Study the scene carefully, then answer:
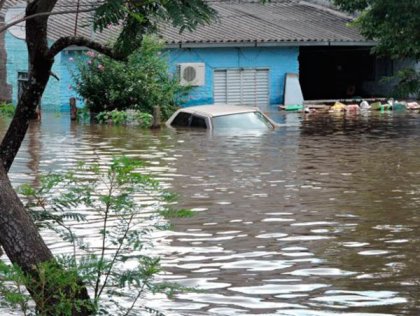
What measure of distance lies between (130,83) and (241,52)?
27.7 ft

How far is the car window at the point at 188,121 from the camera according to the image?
26.4m

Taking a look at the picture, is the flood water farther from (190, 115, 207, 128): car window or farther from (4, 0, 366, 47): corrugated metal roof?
(4, 0, 366, 47): corrugated metal roof

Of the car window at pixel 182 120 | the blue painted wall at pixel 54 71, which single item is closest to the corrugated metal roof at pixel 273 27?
the blue painted wall at pixel 54 71

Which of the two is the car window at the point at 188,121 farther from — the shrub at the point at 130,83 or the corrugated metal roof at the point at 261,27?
the corrugated metal roof at the point at 261,27

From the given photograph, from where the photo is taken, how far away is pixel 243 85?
39281 millimetres

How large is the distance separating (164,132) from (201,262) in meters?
16.1

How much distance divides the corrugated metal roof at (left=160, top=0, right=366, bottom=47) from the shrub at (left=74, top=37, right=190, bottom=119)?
9.25ft

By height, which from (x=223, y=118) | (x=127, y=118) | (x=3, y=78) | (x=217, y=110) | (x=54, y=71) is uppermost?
(x=54, y=71)

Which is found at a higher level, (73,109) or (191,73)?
(191,73)

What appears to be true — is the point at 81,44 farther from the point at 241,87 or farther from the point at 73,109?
the point at 241,87

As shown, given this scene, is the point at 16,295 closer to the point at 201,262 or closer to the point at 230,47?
the point at 201,262

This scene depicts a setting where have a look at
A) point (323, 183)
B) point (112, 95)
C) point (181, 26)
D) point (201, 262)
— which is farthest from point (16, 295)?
point (112, 95)

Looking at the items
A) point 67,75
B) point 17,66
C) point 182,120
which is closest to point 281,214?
point 182,120

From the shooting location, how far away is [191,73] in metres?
37.5
